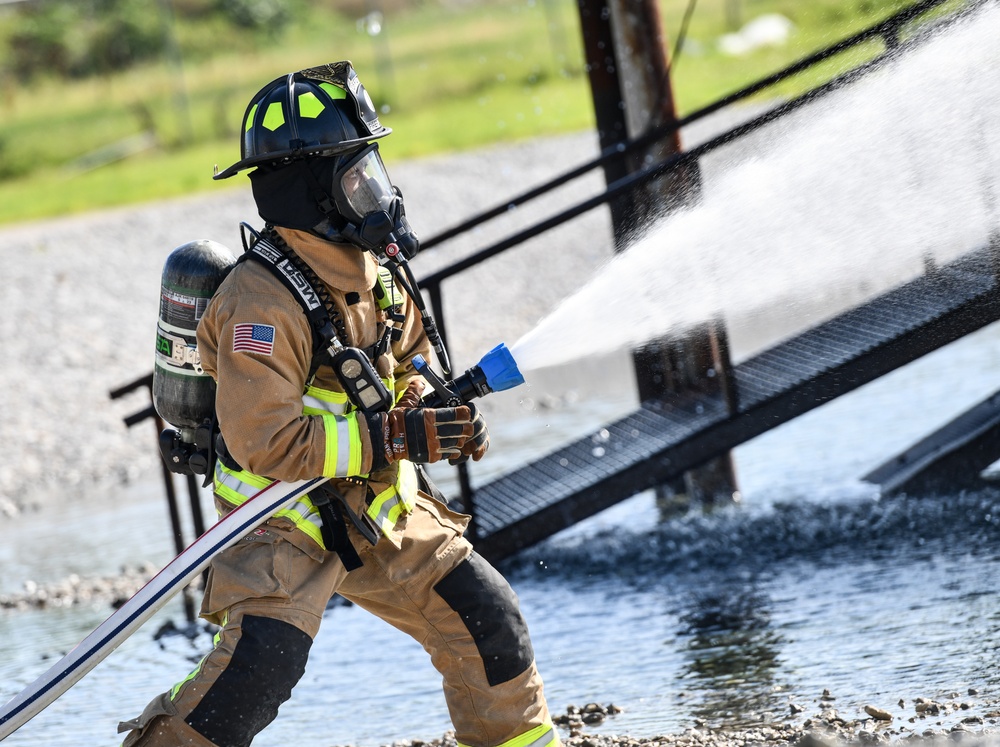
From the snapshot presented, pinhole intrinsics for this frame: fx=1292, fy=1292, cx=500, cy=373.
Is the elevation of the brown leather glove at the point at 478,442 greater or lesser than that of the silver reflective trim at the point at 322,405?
lesser

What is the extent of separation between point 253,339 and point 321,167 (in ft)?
1.75

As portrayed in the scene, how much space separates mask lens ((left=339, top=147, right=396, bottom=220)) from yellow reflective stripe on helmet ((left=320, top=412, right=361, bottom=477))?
1.82 feet

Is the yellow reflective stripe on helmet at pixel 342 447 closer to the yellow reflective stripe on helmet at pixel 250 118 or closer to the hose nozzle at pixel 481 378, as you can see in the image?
the hose nozzle at pixel 481 378

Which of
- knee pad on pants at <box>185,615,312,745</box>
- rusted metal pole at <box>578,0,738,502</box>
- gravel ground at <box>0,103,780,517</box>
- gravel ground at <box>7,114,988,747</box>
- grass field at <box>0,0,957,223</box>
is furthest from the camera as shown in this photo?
grass field at <box>0,0,957,223</box>

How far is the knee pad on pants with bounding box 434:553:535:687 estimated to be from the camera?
3.43 metres

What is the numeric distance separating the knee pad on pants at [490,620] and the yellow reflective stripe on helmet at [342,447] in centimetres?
44

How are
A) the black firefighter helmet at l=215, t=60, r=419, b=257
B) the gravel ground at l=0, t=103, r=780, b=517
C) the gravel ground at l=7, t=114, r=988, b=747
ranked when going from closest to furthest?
the black firefighter helmet at l=215, t=60, r=419, b=257, the gravel ground at l=7, t=114, r=988, b=747, the gravel ground at l=0, t=103, r=780, b=517

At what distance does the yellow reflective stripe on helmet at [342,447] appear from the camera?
128 inches

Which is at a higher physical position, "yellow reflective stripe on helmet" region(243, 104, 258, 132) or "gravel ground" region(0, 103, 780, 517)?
"yellow reflective stripe on helmet" region(243, 104, 258, 132)

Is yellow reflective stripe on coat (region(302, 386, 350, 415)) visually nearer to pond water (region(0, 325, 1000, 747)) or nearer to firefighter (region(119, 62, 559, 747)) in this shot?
firefighter (region(119, 62, 559, 747))

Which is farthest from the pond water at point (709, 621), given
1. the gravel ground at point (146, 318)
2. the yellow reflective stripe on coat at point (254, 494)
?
the yellow reflective stripe on coat at point (254, 494)

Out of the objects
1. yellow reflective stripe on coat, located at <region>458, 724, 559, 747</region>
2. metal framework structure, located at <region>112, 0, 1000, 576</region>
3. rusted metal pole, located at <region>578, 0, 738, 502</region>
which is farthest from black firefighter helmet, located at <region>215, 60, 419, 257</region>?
rusted metal pole, located at <region>578, 0, 738, 502</region>

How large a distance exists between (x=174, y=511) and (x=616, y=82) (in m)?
3.30

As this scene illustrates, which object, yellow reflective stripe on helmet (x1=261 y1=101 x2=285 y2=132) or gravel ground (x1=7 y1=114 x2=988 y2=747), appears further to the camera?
gravel ground (x1=7 y1=114 x2=988 y2=747)
